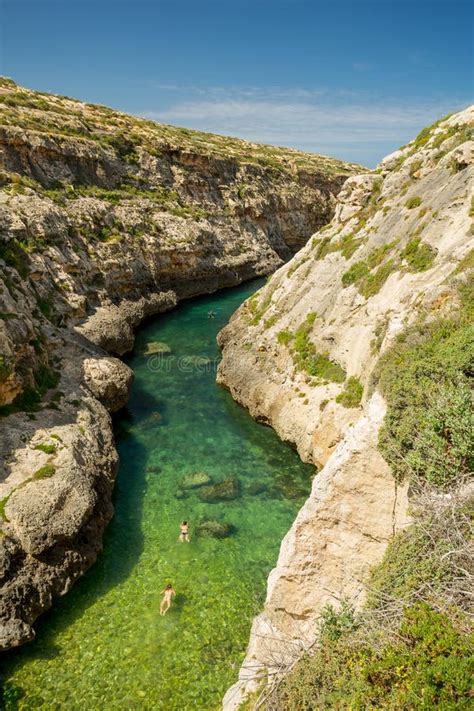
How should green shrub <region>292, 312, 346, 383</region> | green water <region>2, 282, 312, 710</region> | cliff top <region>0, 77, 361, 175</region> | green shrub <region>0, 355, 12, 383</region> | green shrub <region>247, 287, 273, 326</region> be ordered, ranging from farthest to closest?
cliff top <region>0, 77, 361, 175</region>, green shrub <region>247, 287, 273, 326</region>, green shrub <region>292, 312, 346, 383</region>, green shrub <region>0, 355, 12, 383</region>, green water <region>2, 282, 312, 710</region>

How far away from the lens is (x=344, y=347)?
885 inches

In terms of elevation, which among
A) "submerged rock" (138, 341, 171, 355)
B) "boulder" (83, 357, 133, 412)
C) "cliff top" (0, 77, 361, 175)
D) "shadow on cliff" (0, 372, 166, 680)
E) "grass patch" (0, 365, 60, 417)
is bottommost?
"shadow on cliff" (0, 372, 166, 680)

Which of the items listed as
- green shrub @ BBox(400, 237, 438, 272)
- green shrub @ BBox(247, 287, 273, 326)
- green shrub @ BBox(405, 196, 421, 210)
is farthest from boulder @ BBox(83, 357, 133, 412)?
green shrub @ BBox(405, 196, 421, 210)

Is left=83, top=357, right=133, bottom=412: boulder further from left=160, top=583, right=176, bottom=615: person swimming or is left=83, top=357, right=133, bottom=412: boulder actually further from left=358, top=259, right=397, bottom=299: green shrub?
left=358, top=259, right=397, bottom=299: green shrub

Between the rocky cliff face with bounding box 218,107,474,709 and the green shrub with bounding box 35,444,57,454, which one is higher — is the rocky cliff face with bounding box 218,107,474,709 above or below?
above

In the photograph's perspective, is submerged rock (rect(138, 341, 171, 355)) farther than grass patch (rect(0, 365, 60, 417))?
Yes

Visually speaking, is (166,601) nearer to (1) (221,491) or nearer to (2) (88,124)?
(1) (221,491)

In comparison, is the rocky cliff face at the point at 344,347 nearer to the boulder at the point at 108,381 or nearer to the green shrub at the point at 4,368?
the boulder at the point at 108,381

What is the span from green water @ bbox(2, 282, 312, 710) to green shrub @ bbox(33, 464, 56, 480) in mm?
3309

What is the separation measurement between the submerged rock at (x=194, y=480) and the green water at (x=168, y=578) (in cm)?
36

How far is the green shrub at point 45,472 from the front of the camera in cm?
1662

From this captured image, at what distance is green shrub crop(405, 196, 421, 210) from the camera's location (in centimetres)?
2461

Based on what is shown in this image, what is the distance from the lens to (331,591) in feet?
34.5

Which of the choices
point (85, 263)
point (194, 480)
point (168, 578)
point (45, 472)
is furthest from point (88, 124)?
point (168, 578)
